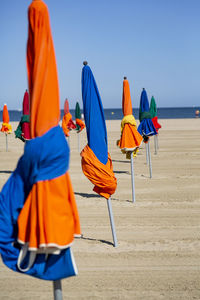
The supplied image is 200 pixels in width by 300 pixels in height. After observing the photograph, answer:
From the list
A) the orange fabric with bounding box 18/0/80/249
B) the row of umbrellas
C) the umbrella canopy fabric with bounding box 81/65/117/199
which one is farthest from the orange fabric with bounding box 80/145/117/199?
the orange fabric with bounding box 18/0/80/249

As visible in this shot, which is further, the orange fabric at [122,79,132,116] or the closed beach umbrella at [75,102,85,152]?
the closed beach umbrella at [75,102,85,152]

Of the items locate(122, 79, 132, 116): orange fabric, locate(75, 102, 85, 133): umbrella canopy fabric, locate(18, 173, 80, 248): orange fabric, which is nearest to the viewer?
locate(18, 173, 80, 248): orange fabric

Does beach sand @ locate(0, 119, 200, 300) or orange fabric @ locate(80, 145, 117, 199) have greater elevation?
orange fabric @ locate(80, 145, 117, 199)

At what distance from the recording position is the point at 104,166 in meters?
5.73

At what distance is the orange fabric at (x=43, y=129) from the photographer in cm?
272

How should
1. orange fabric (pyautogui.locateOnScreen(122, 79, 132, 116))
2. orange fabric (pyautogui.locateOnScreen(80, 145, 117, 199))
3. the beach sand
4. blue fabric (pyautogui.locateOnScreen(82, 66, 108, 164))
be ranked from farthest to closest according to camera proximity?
orange fabric (pyautogui.locateOnScreen(122, 79, 132, 116)) < orange fabric (pyautogui.locateOnScreen(80, 145, 117, 199)) < blue fabric (pyautogui.locateOnScreen(82, 66, 108, 164)) < the beach sand

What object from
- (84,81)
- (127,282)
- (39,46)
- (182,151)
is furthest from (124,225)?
(182,151)

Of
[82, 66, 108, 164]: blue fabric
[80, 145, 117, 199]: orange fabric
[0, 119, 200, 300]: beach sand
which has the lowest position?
[0, 119, 200, 300]: beach sand

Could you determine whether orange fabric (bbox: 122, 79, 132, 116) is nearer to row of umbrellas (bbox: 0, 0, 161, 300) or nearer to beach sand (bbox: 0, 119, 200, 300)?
beach sand (bbox: 0, 119, 200, 300)

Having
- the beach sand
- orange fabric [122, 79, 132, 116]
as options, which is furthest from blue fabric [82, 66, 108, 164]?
orange fabric [122, 79, 132, 116]

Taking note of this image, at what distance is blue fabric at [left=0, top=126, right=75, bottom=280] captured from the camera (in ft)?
9.01

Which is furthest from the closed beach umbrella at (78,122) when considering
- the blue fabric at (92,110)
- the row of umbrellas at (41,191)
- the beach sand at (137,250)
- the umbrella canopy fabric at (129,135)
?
the row of umbrellas at (41,191)

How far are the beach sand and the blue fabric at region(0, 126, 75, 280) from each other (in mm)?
1887

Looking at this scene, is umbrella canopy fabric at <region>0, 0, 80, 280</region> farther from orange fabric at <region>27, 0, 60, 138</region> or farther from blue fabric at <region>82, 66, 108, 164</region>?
blue fabric at <region>82, 66, 108, 164</region>
